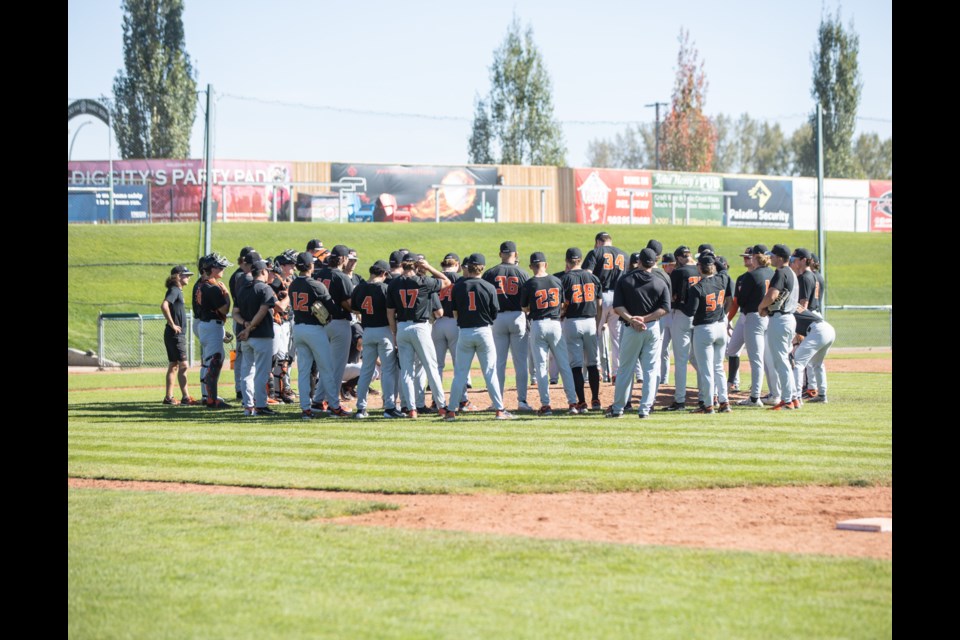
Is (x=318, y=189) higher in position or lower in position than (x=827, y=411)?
higher

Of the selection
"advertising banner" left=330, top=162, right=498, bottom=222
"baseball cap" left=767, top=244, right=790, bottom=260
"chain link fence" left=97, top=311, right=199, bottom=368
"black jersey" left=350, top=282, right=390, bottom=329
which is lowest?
"chain link fence" left=97, top=311, right=199, bottom=368

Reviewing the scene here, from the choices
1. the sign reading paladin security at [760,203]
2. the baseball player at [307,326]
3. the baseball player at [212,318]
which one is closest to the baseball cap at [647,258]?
the baseball player at [307,326]

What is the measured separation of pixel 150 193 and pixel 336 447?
88.6 ft

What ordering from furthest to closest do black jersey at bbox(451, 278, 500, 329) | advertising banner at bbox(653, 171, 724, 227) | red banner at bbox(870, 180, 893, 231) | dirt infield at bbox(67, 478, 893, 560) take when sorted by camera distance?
red banner at bbox(870, 180, 893, 231) < advertising banner at bbox(653, 171, 724, 227) < black jersey at bbox(451, 278, 500, 329) < dirt infield at bbox(67, 478, 893, 560)

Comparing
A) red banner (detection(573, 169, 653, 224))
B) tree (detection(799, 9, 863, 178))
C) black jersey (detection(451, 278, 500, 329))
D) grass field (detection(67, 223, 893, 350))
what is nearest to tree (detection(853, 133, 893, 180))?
tree (detection(799, 9, 863, 178))

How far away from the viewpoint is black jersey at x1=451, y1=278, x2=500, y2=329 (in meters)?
13.9

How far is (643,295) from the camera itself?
45.4 ft

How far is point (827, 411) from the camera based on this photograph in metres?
14.8

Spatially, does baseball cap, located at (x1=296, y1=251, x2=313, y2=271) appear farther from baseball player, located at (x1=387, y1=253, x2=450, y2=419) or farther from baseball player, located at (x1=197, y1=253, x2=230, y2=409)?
baseball player, located at (x1=197, y1=253, x2=230, y2=409)

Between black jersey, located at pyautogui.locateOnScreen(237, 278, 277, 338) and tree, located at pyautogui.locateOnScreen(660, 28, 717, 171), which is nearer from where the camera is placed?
black jersey, located at pyautogui.locateOnScreen(237, 278, 277, 338)

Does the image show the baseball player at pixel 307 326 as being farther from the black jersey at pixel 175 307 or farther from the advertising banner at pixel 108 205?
the advertising banner at pixel 108 205

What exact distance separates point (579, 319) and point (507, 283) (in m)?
1.08
